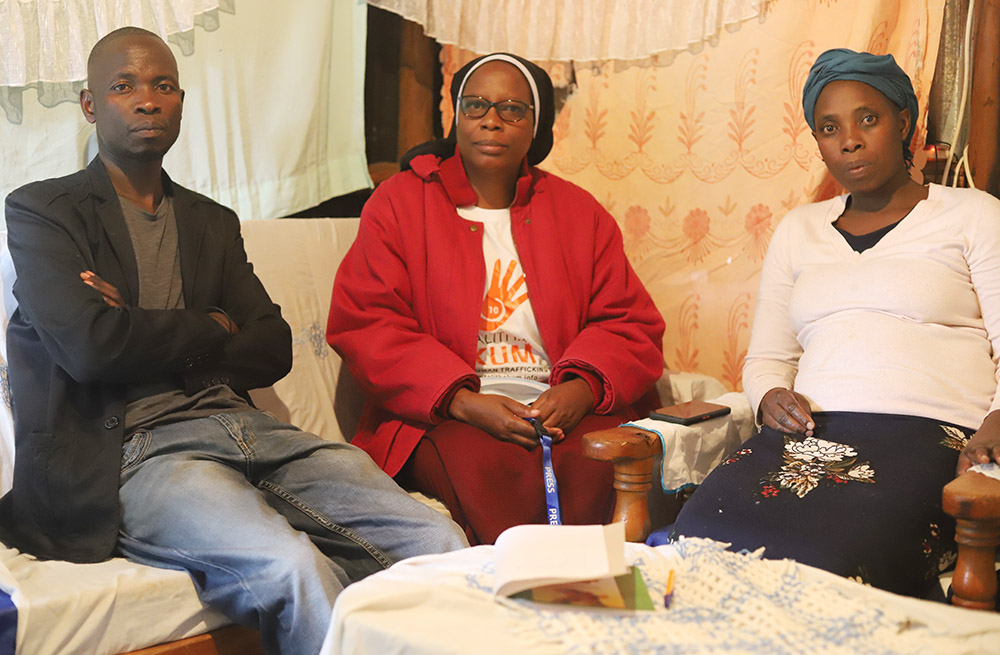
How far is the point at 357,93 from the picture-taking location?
123 inches

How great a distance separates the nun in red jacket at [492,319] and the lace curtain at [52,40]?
0.82 metres

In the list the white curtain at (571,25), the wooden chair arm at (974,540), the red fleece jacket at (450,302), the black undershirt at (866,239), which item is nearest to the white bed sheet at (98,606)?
the red fleece jacket at (450,302)

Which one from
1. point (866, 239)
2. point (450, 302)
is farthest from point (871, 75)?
point (450, 302)

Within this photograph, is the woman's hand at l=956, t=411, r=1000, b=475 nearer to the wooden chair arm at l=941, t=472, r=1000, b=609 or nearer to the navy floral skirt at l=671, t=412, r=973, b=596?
the navy floral skirt at l=671, t=412, r=973, b=596

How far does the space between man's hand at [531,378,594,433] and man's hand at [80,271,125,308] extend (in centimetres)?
99

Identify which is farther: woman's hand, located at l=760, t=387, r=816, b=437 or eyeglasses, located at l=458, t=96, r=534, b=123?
eyeglasses, located at l=458, t=96, r=534, b=123

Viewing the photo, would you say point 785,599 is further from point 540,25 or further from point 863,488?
point 540,25

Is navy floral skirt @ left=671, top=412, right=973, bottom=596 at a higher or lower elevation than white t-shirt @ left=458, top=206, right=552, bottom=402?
lower

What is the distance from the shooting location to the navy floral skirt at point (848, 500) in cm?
172

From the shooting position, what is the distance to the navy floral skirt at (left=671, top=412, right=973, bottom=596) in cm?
172

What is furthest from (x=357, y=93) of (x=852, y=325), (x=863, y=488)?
(x=863, y=488)

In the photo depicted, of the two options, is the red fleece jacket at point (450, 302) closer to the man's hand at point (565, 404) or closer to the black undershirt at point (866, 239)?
the man's hand at point (565, 404)

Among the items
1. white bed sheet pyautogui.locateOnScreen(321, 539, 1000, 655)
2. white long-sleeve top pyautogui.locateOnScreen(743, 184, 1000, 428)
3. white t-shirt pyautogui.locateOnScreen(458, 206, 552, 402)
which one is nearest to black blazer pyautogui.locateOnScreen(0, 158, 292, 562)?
white t-shirt pyautogui.locateOnScreen(458, 206, 552, 402)

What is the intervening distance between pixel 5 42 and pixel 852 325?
7.16 feet
